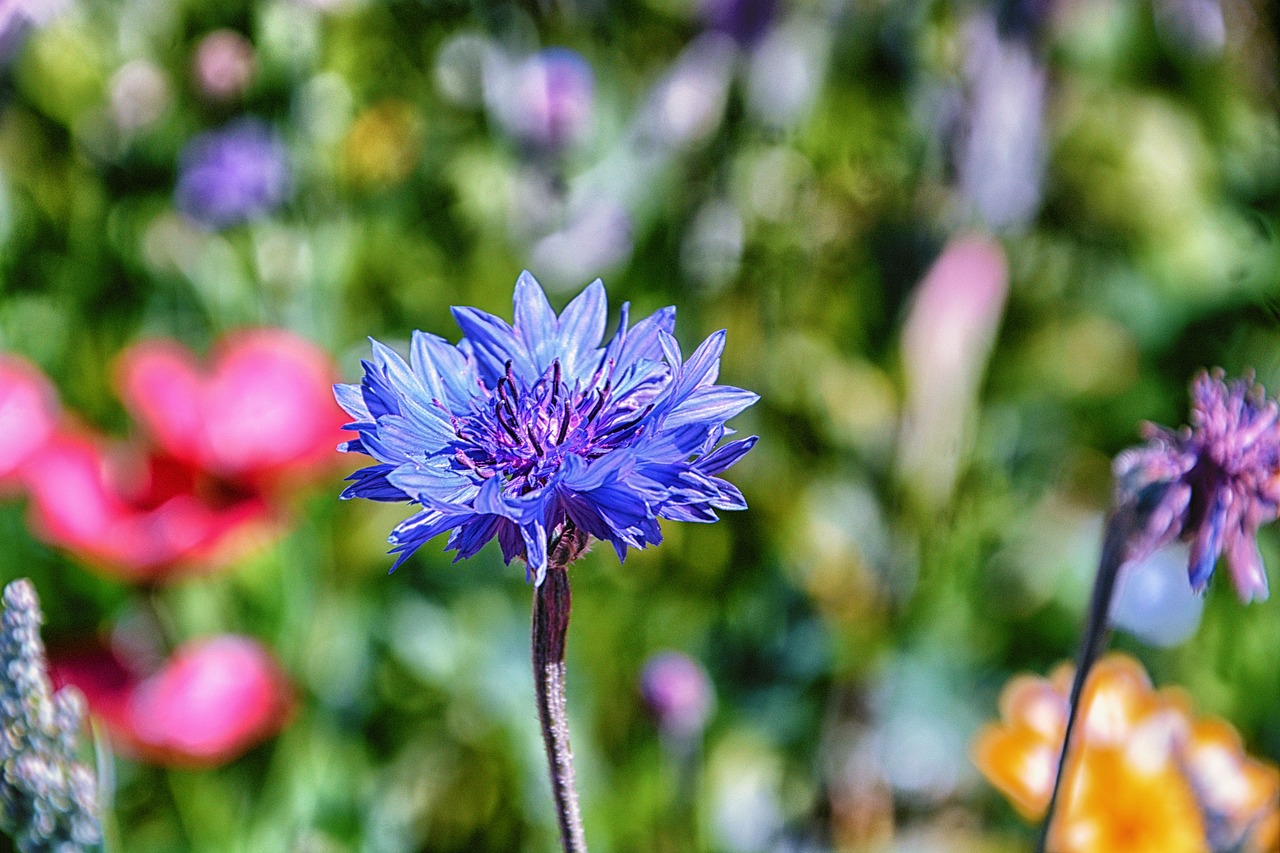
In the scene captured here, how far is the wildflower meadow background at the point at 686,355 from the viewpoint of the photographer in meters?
0.59

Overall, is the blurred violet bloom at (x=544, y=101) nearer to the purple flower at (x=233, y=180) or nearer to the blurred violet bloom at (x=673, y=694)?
the purple flower at (x=233, y=180)

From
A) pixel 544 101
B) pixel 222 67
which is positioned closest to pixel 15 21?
pixel 222 67

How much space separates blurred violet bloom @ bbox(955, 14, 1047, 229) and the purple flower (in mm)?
490

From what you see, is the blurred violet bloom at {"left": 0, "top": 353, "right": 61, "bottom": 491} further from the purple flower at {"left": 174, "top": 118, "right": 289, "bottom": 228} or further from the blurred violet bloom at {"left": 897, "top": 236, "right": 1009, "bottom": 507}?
the blurred violet bloom at {"left": 897, "top": 236, "right": 1009, "bottom": 507}

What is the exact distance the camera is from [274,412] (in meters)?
0.63

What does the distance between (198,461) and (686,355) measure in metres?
0.31

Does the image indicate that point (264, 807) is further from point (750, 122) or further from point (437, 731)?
point (750, 122)

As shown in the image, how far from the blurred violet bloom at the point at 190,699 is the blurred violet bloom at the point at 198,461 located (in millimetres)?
52

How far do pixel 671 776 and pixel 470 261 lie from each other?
41 cm

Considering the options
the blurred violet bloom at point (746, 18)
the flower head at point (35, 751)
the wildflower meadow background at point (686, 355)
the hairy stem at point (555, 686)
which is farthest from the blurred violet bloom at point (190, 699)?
the blurred violet bloom at point (746, 18)

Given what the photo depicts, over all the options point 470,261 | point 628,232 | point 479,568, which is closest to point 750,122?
point 628,232

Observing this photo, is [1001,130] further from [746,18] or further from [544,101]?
[544,101]

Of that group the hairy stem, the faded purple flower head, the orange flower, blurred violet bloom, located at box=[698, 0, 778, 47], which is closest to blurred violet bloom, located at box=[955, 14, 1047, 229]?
blurred violet bloom, located at box=[698, 0, 778, 47]

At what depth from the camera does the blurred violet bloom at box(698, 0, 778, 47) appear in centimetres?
84
